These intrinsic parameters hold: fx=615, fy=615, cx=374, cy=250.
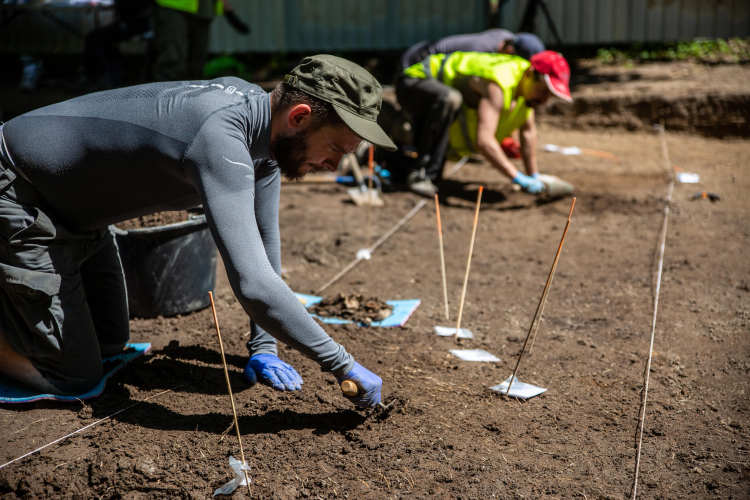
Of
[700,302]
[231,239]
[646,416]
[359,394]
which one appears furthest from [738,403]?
[231,239]

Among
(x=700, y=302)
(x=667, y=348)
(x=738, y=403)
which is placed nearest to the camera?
(x=738, y=403)

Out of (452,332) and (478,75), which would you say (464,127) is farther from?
(452,332)

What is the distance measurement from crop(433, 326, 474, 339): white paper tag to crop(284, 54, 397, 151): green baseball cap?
1.29 m

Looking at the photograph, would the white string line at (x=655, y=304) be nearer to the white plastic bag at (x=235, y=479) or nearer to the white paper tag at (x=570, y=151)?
the white paper tag at (x=570, y=151)

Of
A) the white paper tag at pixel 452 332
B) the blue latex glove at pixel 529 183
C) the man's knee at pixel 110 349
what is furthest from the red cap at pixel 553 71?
the man's knee at pixel 110 349

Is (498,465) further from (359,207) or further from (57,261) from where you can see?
(359,207)

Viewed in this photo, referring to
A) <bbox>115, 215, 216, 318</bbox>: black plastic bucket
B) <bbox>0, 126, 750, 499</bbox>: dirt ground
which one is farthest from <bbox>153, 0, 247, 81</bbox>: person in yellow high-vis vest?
<bbox>115, 215, 216, 318</bbox>: black plastic bucket

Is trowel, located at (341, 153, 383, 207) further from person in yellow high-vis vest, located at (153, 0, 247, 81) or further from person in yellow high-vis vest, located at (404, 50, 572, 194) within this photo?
person in yellow high-vis vest, located at (153, 0, 247, 81)

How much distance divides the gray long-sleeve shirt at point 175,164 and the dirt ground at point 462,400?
427mm

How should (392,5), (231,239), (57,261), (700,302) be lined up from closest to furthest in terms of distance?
(231,239), (57,261), (700,302), (392,5)

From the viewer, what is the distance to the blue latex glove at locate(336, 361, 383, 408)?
199cm

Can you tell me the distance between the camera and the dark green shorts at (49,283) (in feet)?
6.77

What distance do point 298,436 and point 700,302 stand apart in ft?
7.56

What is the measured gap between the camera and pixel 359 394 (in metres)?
2.04
